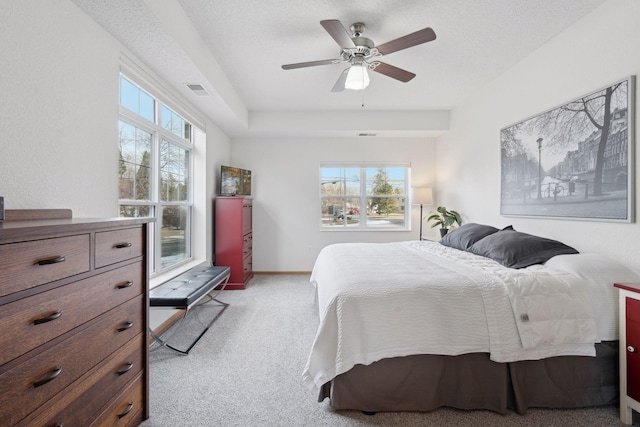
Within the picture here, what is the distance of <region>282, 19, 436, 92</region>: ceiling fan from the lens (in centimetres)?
208

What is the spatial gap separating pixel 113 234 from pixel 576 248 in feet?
10.5

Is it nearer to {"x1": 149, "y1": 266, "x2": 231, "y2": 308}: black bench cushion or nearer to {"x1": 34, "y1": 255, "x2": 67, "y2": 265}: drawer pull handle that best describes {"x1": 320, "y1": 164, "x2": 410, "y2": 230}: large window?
{"x1": 149, "y1": 266, "x2": 231, "y2": 308}: black bench cushion

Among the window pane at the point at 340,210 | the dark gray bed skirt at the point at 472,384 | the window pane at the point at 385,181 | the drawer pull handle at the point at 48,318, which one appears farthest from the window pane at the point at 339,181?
the drawer pull handle at the point at 48,318

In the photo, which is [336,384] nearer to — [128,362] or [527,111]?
[128,362]

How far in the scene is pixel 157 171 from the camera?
3049mm

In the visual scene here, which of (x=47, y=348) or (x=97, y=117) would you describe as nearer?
(x=47, y=348)

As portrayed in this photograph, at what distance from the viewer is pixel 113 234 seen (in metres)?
1.36

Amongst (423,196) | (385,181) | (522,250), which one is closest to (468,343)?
(522,250)

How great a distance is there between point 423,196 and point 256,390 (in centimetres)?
382

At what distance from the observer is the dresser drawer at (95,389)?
1.04 meters

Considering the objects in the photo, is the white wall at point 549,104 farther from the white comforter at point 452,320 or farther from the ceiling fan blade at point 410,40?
the ceiling fan blade at point 410,40

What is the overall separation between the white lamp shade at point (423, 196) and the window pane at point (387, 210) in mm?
535

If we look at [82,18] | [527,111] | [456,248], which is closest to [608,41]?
[527,111]

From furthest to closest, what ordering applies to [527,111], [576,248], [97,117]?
[527,111], [576,248], [97,117]
